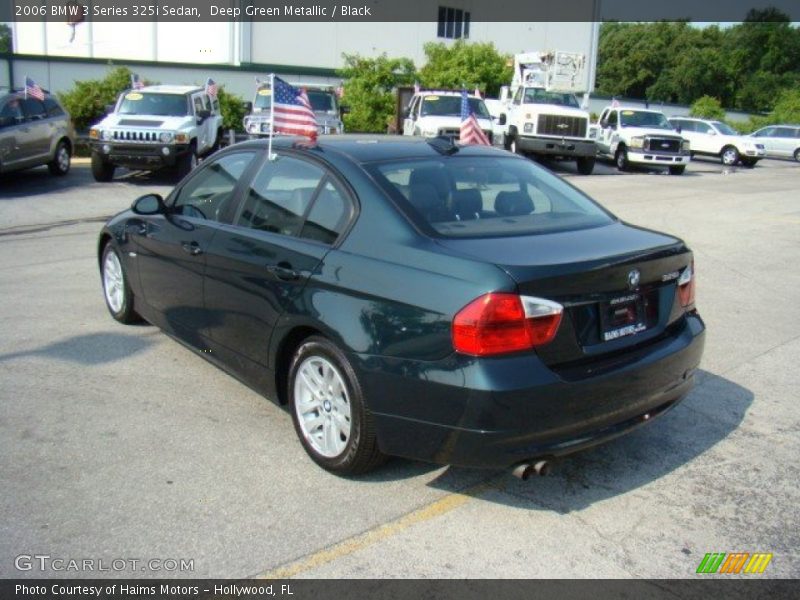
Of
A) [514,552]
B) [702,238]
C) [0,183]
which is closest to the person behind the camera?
[514,552]

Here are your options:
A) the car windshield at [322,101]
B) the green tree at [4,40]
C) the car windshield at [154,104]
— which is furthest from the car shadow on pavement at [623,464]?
the green tree at [4,40]

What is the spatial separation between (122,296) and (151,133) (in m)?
10.6

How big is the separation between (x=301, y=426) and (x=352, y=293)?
0.86 m

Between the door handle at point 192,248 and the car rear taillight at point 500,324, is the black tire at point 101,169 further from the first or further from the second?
the car rear taillight at point 500,324

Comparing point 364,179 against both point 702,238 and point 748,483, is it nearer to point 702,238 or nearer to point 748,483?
point 748,483

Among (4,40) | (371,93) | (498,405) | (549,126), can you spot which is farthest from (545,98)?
(4,40)

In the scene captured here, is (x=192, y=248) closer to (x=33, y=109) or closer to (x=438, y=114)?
(x=33, y=109)

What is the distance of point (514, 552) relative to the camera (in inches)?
136

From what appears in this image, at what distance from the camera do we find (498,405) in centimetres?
338

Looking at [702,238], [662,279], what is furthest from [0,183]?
[662,279]

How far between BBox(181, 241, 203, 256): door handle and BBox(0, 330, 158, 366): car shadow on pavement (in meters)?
1.15

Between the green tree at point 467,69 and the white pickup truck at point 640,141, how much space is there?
37.0ft

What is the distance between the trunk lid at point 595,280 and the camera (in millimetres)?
3512

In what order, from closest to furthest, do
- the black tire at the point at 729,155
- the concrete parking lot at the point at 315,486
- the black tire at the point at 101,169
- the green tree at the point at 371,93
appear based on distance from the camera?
1. the concrete parking lot at the point at 315,486
2. the black tire at the point at 101,169
3. the green tree at the point at 371,93
4. the black tire at the point at 729,155
